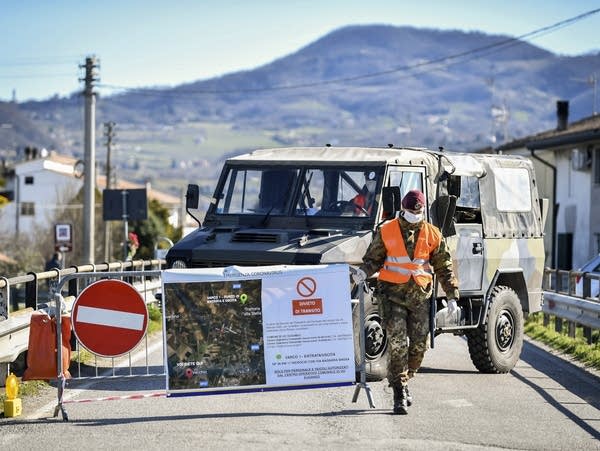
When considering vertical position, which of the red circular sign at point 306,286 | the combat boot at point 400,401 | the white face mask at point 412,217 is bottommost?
the combat boot at point 400,401

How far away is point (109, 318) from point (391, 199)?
3288mm

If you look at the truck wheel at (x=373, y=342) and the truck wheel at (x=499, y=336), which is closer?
the truck wheel at (x=373, y=342)

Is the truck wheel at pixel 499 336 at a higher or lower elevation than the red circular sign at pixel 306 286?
lower

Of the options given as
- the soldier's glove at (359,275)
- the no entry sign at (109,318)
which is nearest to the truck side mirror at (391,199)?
the soldier's glove at (359,275)

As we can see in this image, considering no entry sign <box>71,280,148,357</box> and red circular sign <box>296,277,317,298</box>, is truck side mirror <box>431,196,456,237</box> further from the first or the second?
no entry sign <box>71,280,148,357</box>

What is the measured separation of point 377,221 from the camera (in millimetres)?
13500

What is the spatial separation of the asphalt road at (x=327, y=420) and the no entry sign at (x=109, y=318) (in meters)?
0.60

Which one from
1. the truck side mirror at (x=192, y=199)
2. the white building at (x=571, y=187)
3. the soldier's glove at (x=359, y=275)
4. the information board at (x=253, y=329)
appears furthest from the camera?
the white building at (x=571, y=187)

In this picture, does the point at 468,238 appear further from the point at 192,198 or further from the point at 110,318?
the point at 110,318

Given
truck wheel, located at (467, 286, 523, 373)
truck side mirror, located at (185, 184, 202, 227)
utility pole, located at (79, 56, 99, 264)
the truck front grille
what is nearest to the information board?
the truck front grille

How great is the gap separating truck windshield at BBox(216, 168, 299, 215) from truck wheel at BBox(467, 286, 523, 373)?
2.71m

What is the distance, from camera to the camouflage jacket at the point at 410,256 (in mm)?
11281

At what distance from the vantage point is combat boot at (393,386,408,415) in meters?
11.0

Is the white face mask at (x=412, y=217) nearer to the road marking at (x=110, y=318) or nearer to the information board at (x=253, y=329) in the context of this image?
the information board at (x=253, y=329)
